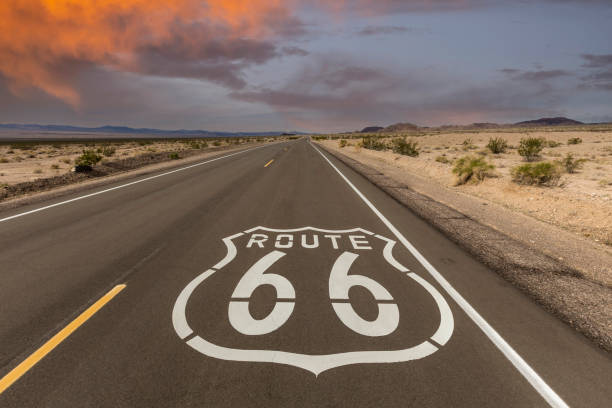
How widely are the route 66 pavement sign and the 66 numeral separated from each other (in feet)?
0.03

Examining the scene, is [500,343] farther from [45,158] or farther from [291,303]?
[45,158]

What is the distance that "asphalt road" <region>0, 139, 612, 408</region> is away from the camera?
2348 mm

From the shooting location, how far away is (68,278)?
4152 millimetres

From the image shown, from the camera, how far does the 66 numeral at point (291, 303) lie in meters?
3.07

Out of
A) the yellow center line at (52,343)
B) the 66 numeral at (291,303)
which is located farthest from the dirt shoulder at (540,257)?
the yellow center line at (52,343)

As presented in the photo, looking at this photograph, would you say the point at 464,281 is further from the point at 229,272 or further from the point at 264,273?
the point at 229,272

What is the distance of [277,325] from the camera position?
121 inches

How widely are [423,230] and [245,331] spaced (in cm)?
455

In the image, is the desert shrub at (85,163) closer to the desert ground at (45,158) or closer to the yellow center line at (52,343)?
the desert ground at (45,158)

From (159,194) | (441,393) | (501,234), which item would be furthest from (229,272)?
(159,194)

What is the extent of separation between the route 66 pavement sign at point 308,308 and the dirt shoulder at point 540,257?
135 centimetres

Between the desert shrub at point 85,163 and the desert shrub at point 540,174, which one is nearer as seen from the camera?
the desert shrub at point 540,174

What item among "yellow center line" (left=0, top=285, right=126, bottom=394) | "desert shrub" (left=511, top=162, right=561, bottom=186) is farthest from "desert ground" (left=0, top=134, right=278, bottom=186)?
"desert shrub" (left=511, top=162, right=561, bottom=186)

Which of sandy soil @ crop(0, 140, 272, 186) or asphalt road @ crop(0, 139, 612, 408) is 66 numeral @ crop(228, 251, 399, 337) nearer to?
asphalt road @ crop(0, 139, 612, 408)
